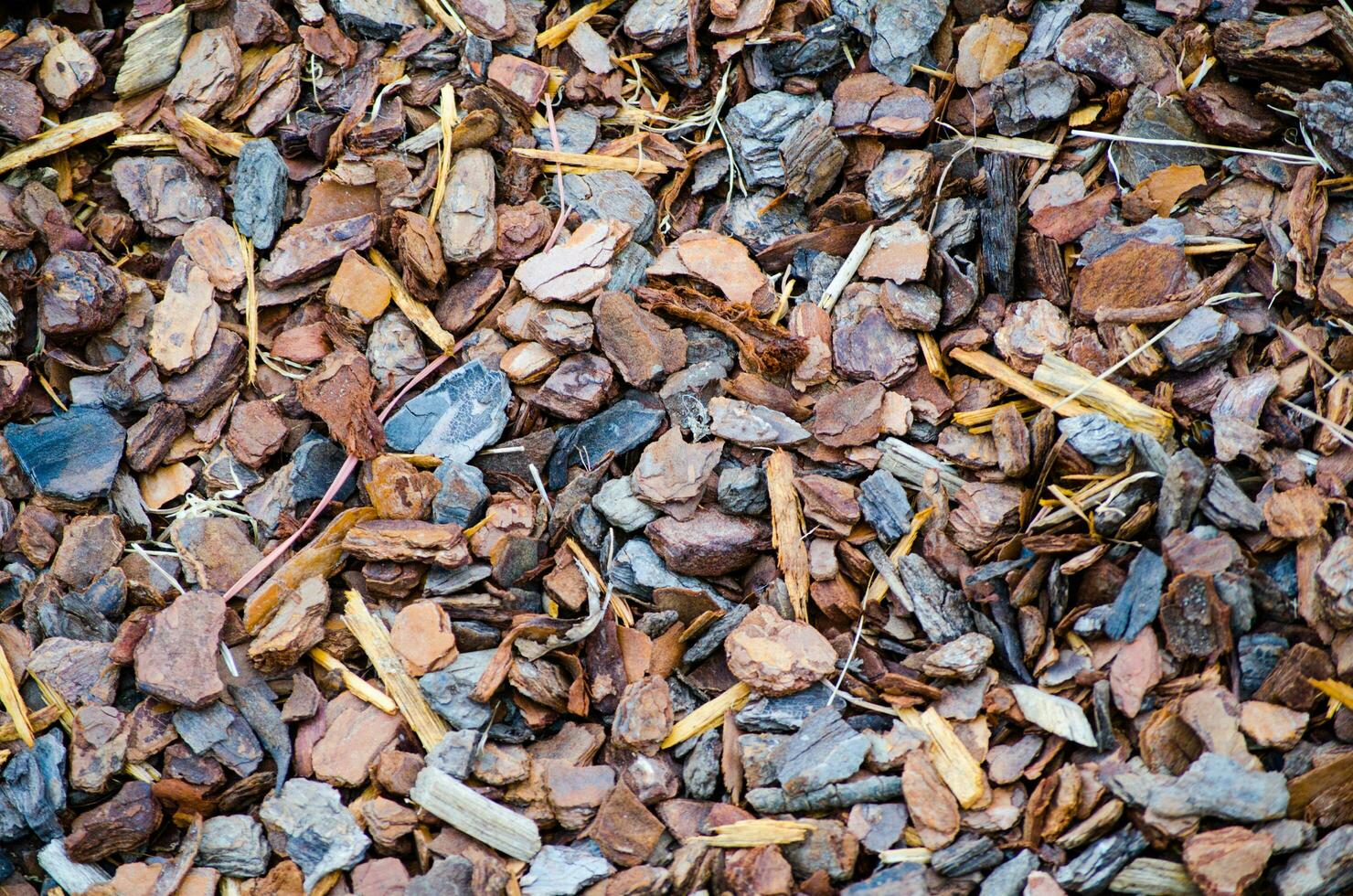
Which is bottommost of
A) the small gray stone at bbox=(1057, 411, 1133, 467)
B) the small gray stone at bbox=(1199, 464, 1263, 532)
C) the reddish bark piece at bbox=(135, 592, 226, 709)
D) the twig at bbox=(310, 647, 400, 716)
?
the twig at bbox=(310, 647, 400, 716)

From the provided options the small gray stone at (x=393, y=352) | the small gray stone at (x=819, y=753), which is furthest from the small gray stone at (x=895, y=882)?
the small gray stone at (x=393, y=352)

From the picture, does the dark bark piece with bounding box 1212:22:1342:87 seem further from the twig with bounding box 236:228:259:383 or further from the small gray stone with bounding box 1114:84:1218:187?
the twig with bounding box 236:228:259:383

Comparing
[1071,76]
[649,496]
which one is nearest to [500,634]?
[649,496]

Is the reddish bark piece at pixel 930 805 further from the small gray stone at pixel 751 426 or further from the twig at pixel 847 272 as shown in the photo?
the twig at pixel 847 272

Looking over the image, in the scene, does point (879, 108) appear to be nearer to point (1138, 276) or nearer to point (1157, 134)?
point (1157, 134)

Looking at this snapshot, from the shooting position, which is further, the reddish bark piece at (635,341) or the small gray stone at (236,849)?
the reddish bark piece at (635,341)

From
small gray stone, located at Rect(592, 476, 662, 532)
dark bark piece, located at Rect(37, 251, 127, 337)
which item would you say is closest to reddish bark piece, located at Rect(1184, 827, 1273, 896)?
small gray stone, located at Rect(592, 476, 662, 532)

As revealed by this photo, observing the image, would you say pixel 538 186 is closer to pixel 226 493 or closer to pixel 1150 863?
pixel 226 493
